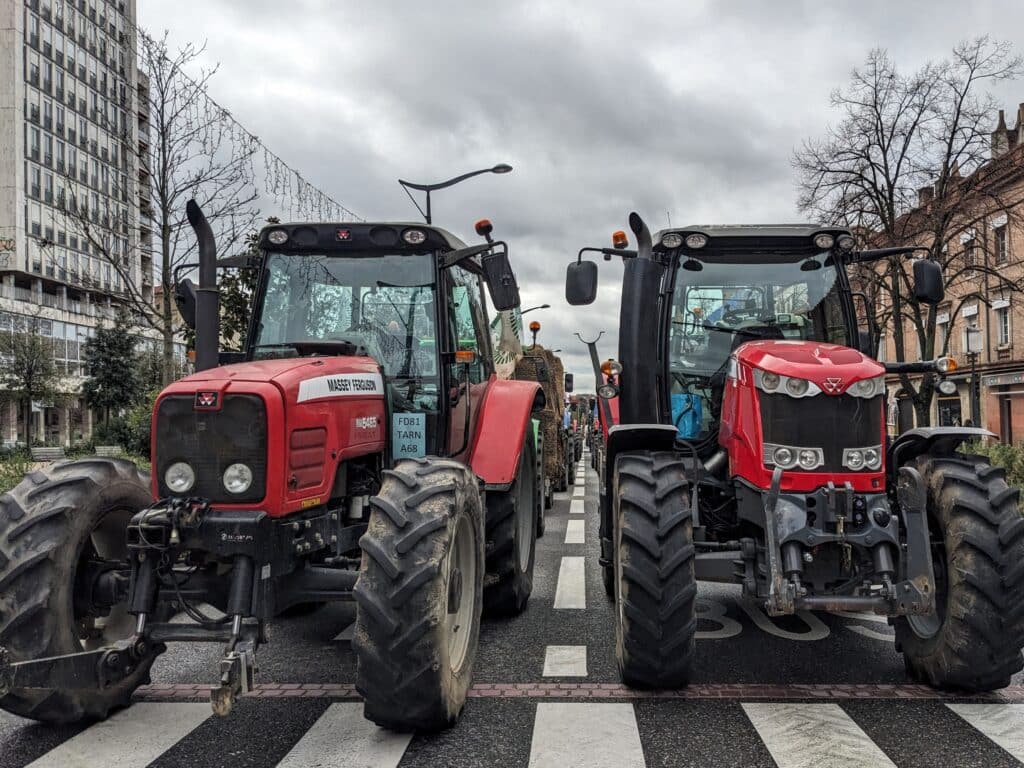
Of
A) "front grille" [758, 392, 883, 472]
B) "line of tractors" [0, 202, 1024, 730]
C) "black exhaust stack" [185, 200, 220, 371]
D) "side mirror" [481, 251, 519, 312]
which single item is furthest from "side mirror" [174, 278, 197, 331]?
"front grille" [758, 392, 883, 472]

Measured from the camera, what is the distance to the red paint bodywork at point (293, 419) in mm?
4305

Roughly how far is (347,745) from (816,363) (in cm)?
324

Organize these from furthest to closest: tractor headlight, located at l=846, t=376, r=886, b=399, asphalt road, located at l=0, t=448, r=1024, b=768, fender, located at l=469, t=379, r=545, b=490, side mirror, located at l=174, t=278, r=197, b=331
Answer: fender, located at l=469, t=379, r=545, b=490 → side mirror, located at l=174, t=278, r=197, b=331 → tractor headlight, located at l=846, t=376, r=886, b=399 → asphalt road, located at l=0, t=448, r=1024, b=768

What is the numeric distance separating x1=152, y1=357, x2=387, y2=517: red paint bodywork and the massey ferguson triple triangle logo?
264 cm

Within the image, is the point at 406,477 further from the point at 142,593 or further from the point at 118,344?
the point at 118,344

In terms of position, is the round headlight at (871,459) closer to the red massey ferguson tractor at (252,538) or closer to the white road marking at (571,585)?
the red massey ferguson tractor at (252,538)

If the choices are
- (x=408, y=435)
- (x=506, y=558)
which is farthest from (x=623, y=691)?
(x=408, y=435)

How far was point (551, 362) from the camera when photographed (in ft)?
63.9

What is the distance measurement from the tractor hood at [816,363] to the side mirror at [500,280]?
4.88 feet

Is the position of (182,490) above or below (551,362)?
below

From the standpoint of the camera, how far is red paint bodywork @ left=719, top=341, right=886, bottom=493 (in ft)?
16.0

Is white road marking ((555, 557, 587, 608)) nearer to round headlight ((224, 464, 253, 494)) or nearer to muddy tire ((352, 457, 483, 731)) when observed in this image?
muddy tire ((352, 457, 483, 731))

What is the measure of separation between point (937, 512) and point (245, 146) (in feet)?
39.7

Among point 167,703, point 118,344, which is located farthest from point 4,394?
point 167,703
